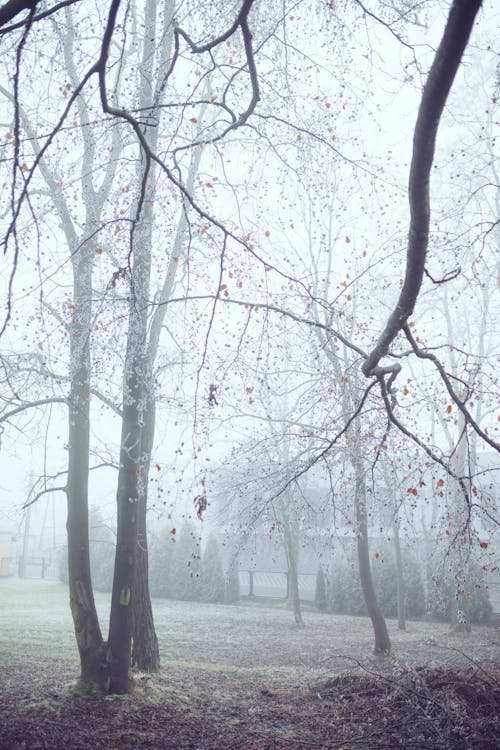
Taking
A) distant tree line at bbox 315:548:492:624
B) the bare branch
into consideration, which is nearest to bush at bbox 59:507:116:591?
distant tree line at bbox 315:548:492:624

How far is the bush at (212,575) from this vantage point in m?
22.2

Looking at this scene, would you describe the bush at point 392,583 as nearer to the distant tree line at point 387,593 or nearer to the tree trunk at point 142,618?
the distant tree line at point 387,593

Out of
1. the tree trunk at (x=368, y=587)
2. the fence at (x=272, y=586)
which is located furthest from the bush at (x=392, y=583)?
the tree trunk at (x=368, y=587)

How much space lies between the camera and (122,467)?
22.4 feet

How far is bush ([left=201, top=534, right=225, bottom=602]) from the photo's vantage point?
22.2m

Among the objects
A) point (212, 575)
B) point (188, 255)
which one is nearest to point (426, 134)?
point (188, 255)

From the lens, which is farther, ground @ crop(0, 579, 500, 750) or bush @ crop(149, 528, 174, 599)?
bush @ crop(149, 528, 174, 599)

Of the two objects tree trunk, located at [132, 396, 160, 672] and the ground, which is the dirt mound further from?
tree trunk, located at [132, 396, 160, 672]

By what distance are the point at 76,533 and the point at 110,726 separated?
7.48 feet

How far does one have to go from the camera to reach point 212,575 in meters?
22.3

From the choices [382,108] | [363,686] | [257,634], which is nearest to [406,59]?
[382,108]

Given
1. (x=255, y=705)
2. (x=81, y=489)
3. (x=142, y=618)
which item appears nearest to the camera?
(x=255, y=705)

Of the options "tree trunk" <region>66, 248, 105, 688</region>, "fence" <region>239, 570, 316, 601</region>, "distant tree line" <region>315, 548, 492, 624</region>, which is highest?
"tree trunk" <region>66, 248, 105, 688</region>

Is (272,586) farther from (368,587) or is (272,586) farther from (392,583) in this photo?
(368,587)
